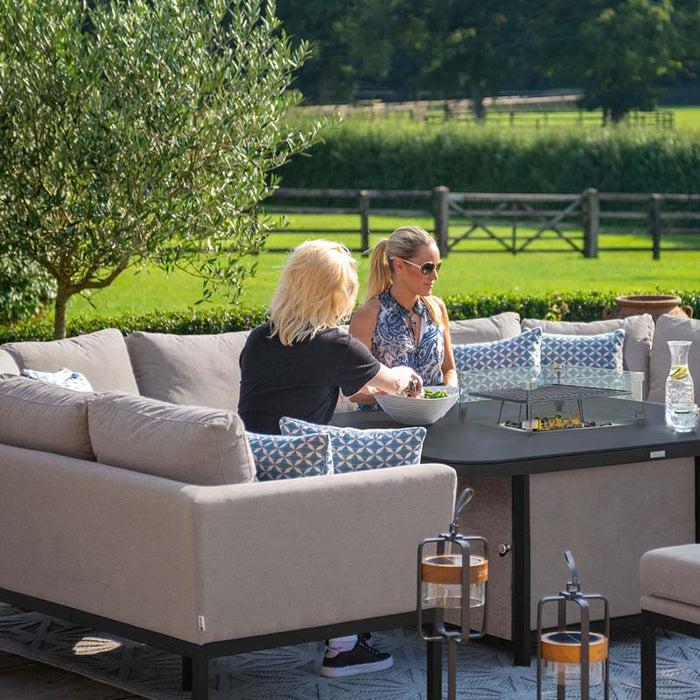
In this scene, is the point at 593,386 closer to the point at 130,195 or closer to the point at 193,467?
the point at 193,467

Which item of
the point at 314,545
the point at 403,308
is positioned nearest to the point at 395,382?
the point at 403,308

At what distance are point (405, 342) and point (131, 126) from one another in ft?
8.14

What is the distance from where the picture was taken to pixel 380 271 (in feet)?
20.1

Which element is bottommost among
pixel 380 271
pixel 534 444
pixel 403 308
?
pixel 534 444

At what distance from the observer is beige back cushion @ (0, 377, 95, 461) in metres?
4.53

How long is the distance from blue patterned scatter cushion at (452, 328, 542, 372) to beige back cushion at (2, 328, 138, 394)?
160 centimetres

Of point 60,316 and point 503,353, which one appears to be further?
point 60,316

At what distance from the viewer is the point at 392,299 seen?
615 centimetres

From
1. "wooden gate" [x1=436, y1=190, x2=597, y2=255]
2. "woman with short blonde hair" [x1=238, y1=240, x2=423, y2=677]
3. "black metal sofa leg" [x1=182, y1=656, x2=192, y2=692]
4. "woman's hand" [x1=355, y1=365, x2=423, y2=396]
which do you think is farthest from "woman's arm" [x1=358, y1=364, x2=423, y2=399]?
"wooden gate" [x1=436, y1=190, x2=597, y2=255]

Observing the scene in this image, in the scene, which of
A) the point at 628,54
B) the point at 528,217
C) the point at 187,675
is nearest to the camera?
the point at 187,675

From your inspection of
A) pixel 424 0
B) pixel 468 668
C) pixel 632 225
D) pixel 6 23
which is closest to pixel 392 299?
pixel 468 668

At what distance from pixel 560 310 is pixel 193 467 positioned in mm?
5733

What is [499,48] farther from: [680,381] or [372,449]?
[372,449]

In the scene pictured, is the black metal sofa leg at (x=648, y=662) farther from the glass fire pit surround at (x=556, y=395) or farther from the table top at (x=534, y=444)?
the glass fire pit surround at (x=556, y=395)
